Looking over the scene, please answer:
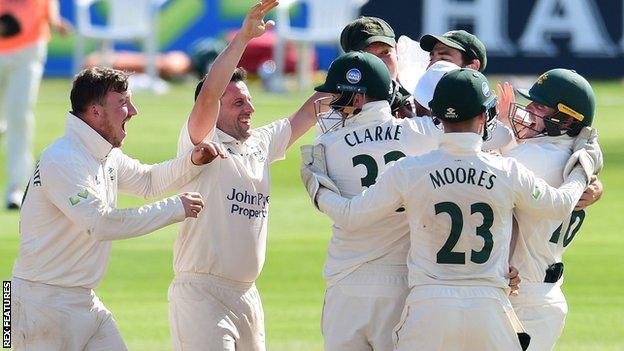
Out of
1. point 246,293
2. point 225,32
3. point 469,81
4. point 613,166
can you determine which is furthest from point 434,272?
point 225,32

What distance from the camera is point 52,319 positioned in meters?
7.15

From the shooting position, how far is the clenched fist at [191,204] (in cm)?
696

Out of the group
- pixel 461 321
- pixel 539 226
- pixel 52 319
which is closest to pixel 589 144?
pixel 539 226

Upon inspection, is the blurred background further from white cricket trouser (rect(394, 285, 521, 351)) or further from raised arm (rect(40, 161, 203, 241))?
white cricket trouser (rect(394, 285, 521, 351))

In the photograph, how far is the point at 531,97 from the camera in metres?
7.12

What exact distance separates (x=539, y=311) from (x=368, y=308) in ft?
2.76

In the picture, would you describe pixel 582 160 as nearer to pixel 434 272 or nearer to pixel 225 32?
pixel 434 272

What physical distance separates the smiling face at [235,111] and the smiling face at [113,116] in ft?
1.87

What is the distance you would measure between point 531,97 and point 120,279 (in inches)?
226

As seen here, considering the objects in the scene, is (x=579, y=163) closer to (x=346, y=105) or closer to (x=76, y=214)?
(x=346, y=105)

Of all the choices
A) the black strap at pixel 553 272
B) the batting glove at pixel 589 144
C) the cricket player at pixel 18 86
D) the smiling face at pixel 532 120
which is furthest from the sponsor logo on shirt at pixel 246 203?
the cricket player at pixel 18 86

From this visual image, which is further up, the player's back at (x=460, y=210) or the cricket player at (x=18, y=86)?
the player's back at (x=460, y=210)

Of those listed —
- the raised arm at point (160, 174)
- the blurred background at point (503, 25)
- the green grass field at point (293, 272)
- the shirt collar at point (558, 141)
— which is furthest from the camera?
the blurred background at point (503, 25)

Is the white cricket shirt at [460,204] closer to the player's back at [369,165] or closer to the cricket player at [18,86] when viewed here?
the player's back at [369,165]
